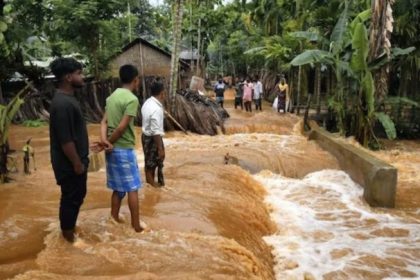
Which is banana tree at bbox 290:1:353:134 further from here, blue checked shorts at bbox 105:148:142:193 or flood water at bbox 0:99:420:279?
blue checked shorts at bbox 105:148:142:193

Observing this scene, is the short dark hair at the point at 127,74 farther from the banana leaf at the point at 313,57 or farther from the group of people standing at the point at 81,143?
the banana leaf at the point at 313,57

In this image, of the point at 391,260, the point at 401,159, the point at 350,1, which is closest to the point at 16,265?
the point at 391,260

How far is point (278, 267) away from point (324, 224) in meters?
2.31

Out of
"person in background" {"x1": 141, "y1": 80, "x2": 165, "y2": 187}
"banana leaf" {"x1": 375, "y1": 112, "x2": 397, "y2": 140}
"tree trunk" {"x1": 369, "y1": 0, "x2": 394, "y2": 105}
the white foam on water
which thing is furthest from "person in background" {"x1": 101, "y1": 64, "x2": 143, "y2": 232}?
"tree trunk" {"x1": 369, "y1": 0, "x2": 394, "y2": 105}

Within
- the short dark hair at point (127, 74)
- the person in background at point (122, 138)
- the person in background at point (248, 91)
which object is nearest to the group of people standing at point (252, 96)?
the person in background at point (248, 91)

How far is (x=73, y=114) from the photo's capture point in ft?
13.7

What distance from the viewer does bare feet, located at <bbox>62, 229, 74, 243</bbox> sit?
15.1ft

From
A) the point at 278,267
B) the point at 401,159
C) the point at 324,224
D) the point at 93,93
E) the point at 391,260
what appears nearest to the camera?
the point at 278,267

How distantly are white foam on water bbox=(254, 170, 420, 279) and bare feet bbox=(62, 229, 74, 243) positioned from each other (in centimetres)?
263

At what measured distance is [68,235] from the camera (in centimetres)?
464

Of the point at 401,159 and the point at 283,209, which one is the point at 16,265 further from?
the point at 401,159

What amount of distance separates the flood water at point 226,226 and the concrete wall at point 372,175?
0.22m

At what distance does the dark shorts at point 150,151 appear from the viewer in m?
6.73

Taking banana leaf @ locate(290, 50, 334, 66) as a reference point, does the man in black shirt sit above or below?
below
